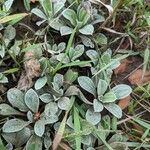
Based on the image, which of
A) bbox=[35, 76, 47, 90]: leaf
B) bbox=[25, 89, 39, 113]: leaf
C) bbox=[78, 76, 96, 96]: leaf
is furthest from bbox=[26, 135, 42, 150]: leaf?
bbox=[78, 76, 96, 96]: leaf

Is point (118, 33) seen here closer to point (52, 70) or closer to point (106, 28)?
point (106, 28)

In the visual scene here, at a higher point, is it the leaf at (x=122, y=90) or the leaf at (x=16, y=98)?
the leaf at (x=16, y=98)

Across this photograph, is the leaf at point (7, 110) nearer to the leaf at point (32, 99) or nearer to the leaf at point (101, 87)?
the leaf at point (32, 99)

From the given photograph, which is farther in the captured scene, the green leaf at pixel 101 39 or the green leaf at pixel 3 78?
the green leaf at pixel 101 39

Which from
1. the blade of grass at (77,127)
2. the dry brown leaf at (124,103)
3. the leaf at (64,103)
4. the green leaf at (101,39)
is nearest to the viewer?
the blade of grass at (77,127)

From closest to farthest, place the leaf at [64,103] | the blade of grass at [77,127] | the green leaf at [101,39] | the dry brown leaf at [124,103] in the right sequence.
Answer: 1. the blade of grass at [77,127]
2. the leaf at [64,103]
3. the dry brown leaf at [124,103]
4. the green leaf at [101,39]

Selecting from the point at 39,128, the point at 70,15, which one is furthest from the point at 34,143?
the point at 70,15

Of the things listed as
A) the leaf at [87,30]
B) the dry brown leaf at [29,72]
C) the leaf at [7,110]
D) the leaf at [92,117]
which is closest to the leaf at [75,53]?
the leaf at [87,30]

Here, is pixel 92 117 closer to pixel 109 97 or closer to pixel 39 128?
pixel 109 97

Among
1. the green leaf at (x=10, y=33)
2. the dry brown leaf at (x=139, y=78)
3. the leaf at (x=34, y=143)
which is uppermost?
the green leaf at (x=10, y=33)
